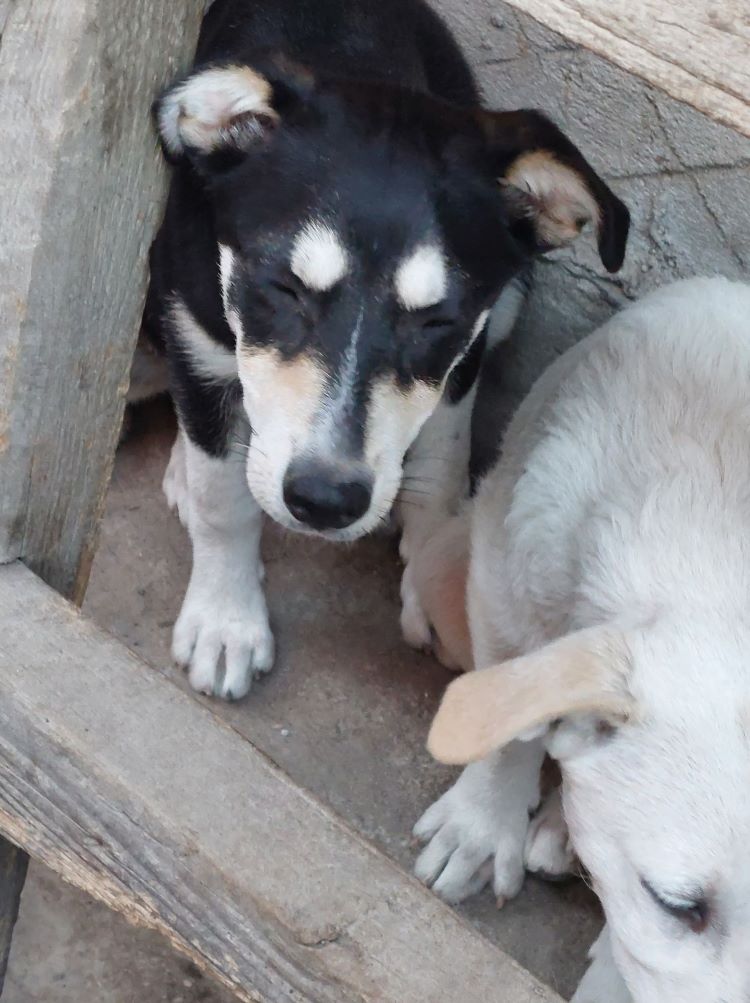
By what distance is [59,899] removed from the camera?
9.49ft

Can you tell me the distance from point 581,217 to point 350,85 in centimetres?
52

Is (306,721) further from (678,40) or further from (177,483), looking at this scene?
(678,40)

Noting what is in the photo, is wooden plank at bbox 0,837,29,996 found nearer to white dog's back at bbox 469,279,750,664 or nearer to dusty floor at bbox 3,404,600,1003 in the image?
dusty floor at bbox 3,404,600,1003

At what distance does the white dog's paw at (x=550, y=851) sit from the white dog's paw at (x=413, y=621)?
600mm

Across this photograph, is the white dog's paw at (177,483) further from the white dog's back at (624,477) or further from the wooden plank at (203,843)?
the wooden plank at (203,843)

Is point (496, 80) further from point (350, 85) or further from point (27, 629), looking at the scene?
point (27, 629)

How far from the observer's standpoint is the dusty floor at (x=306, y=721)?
270 centimetres

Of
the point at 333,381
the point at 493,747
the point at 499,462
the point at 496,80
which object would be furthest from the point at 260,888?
the point at 496,80

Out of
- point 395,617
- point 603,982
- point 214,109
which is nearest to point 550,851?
point 603,982

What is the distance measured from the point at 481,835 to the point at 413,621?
25.9 inches

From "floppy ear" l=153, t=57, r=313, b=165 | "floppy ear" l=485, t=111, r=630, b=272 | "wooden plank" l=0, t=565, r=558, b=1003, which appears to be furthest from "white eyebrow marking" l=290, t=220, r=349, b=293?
"wooden plank" l=0, t=565, r=558, b=1003

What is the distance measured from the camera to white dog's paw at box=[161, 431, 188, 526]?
10.7ft

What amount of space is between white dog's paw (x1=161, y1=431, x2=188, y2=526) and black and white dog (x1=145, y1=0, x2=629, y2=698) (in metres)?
0.68

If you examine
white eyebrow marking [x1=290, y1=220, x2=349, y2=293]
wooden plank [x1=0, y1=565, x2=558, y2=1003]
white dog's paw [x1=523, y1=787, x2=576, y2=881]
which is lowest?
white dog's paw [x1=523, y1=787, x2=576, y2=881]
